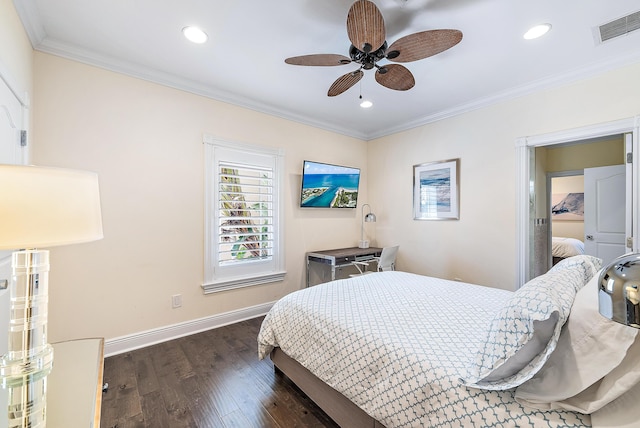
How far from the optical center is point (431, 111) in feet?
12.1

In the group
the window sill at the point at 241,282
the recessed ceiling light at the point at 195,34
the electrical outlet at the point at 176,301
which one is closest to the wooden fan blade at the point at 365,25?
the recessed ceiling light at the point at 195,34

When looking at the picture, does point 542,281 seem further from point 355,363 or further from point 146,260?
point 146,260

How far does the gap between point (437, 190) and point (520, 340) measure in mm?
3050

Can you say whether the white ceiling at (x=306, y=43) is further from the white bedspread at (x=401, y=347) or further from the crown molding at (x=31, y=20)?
the white bedspread at (x=401, y=347)

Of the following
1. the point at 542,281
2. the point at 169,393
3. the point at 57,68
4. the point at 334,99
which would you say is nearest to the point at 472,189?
the point at 334,99

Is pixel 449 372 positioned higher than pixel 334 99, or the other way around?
pixel 334 99

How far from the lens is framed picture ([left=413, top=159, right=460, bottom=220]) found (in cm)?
362

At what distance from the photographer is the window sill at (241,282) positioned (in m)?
3.07

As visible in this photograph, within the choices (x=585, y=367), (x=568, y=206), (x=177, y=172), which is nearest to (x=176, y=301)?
(x=177, y=172)

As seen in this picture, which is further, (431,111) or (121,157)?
(431,111)

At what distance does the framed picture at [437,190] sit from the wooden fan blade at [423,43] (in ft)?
6.77

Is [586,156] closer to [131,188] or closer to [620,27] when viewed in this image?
[620,27]

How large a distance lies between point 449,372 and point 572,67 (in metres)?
3.17

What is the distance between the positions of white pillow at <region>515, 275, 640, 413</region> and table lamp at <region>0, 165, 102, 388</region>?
1657 mm
